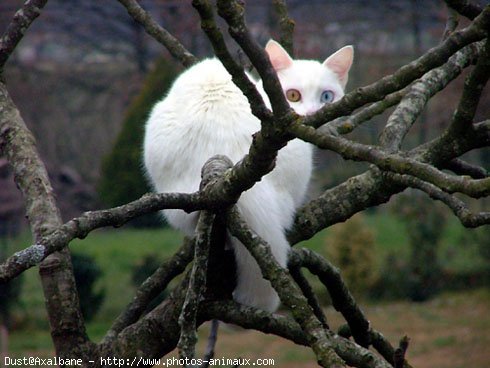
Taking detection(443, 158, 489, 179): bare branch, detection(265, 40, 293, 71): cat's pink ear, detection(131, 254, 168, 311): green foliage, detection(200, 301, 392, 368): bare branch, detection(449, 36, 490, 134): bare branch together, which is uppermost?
detection(131, 254, 168, 311): green foliage

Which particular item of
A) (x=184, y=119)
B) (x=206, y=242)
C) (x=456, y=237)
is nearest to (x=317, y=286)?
(x=456, y=237)

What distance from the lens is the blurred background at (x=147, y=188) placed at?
798cm

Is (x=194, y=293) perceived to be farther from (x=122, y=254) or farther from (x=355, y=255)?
(x=122, y=254)

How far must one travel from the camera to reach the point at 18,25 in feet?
7.16

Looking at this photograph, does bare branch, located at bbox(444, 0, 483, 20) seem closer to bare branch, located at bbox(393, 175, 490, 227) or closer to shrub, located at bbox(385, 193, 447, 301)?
bare branch, located at bbox(393, 175, 490, 227)

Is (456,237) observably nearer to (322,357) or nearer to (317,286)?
(317,286)

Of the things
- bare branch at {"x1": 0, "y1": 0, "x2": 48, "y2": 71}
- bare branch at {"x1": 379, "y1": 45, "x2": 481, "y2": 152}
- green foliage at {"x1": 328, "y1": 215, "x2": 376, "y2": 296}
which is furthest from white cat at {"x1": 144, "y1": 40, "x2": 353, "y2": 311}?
green foliage at {"x1": 328, "y1": 215, "x2": 376, "y2": 296}

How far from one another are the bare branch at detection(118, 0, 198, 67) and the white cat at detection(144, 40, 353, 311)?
0.09 metres

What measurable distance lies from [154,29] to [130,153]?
6.88 metres

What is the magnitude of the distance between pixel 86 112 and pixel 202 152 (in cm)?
1001

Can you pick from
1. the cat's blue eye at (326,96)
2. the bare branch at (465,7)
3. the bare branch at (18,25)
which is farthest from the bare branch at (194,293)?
the cat's blue eye at (326,96)

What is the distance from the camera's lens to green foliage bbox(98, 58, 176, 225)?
916 centimetres

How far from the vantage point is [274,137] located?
140 centimetres

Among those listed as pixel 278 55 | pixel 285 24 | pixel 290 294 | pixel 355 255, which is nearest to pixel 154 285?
pixel 290 294
